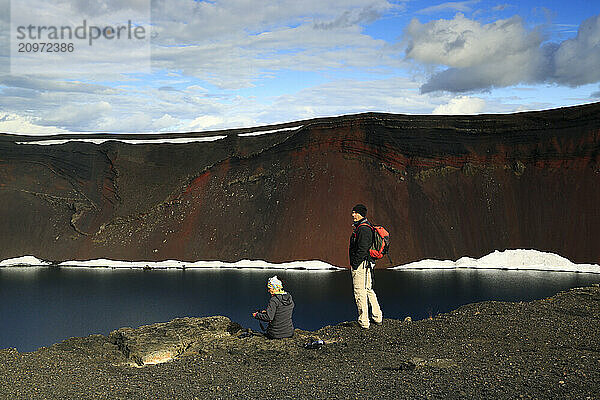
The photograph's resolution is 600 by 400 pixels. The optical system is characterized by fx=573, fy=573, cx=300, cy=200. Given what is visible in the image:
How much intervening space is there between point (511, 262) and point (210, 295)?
15302 millimetres

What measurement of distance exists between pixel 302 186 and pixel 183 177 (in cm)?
820

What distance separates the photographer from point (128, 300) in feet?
65.1

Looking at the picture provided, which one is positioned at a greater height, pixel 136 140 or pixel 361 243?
pixel 136 140

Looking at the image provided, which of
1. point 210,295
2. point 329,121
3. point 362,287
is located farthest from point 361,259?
point 329,121

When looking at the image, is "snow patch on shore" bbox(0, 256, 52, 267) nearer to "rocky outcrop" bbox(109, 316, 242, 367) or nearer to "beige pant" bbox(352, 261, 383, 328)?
"rocky outcrop" bbox(109, 316, 242, 367)

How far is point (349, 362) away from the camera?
741 centimetres

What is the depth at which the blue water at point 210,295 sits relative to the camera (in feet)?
52.1

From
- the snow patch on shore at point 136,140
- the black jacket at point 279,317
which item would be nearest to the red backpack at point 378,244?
the black jacket at point 279,317

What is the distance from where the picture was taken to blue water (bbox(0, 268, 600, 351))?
15891mm

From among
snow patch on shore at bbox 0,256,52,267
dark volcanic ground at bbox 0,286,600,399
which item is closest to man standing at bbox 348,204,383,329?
dark volcanic ground at bbox 0,286,600,399

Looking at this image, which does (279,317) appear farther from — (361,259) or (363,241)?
(363,241)

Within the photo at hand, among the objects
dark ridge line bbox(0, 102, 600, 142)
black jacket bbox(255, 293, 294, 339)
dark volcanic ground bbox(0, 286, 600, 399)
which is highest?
dark ridge line bbox(0, 102, 600, 142)

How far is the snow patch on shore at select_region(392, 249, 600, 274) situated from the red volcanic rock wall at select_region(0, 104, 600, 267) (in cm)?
50

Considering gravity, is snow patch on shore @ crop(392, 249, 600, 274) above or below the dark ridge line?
below
